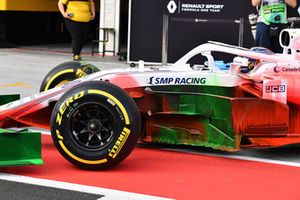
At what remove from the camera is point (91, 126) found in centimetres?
Answer: 541

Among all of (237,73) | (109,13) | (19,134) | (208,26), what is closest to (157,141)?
(237,73)

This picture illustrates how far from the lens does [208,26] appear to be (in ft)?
43.1

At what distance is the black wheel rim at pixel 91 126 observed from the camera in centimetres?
537

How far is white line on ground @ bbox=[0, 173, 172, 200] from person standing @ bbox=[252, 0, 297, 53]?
578cm

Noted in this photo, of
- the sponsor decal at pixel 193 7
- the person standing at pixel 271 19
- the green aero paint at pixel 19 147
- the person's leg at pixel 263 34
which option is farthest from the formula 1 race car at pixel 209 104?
the sponsor decal at pixel 193 7

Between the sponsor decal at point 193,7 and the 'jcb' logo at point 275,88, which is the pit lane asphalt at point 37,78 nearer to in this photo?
the 'jcb' logo at point 275,88

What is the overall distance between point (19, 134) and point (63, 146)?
0.42 meters

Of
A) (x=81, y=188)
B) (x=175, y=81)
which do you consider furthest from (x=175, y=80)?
(x=81, y=188)

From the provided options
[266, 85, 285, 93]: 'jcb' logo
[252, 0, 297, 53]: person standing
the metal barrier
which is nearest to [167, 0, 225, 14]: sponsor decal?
the metal barrier

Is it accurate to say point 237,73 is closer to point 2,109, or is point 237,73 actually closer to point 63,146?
point 63,146

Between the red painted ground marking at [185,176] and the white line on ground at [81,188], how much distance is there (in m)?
0.09

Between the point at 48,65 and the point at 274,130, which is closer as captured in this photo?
the point at 274,130

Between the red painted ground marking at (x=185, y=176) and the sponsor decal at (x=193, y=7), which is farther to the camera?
the sponsor decal at (x=193, y=7)

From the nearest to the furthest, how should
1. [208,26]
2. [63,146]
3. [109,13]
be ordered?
[63,146]
[208,26]
[109,13]
